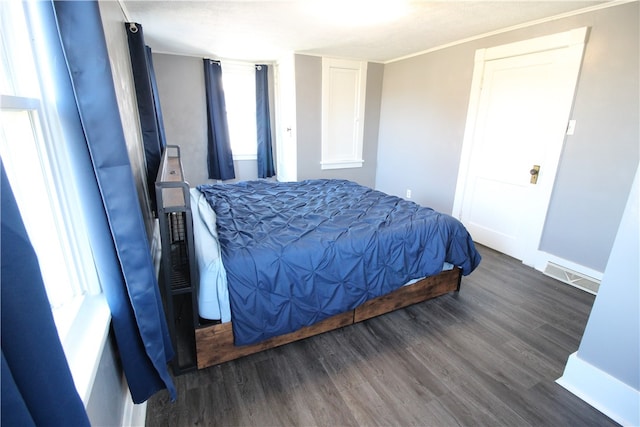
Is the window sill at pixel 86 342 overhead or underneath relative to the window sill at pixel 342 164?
underneath

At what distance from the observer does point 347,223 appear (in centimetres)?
211

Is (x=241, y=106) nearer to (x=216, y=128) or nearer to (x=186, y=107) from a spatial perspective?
(x=216, y=128)

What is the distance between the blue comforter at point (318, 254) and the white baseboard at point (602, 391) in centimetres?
86

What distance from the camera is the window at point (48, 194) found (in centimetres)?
76

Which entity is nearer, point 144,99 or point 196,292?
point 196,292

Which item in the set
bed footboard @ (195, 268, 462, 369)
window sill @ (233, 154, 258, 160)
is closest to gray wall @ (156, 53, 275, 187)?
window sill @ (233, 154, 258, 160)

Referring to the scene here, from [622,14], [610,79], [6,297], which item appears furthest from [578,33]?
[6,297]

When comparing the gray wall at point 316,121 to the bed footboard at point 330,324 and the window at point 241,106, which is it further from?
the bed footboard at point 330,324

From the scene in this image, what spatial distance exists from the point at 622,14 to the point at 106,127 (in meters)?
3.41

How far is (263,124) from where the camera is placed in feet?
15.4

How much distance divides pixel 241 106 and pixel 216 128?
0.59 m

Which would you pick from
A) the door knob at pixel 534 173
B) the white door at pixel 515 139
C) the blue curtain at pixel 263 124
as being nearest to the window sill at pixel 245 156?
the blue curtain at pixel 263 124

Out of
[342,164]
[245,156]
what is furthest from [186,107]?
[342,164]

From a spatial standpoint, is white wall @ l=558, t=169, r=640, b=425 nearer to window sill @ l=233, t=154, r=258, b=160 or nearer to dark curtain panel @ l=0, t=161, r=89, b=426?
dark curtain panel @ l=0, t=161, r=89, b=426
